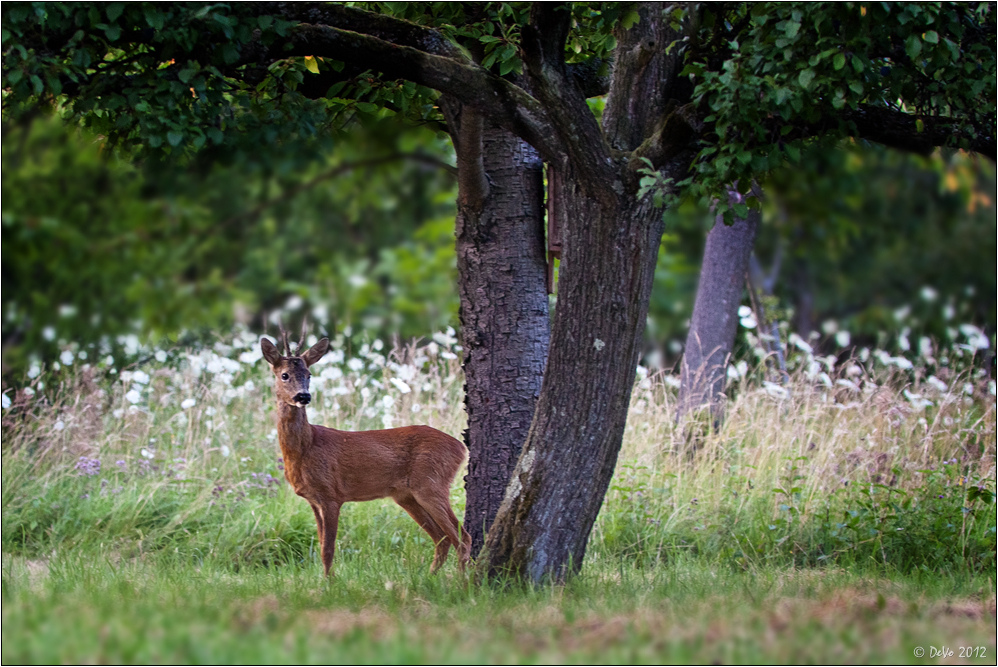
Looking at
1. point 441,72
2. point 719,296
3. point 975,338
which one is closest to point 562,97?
point 441,72

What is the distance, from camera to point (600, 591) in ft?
16.0

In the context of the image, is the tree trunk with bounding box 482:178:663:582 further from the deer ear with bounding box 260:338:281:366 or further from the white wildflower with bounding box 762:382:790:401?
the white wildflower with bounding box 762:382:790:401

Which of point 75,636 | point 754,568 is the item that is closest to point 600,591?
point 754,568

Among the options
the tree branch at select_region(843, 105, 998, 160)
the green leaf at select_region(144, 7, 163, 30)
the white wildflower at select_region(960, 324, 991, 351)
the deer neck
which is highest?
the green leaf at select_region(144, 7, 163, 30)

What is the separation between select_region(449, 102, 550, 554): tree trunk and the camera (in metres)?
5.29

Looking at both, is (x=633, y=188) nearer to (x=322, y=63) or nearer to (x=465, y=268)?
(x=465, y=268)

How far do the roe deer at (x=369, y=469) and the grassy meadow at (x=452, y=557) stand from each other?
1.11 ft

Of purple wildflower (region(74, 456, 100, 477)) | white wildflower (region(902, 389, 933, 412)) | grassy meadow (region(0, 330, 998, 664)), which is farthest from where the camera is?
white wildflower (region(902, 389, 933, 412))

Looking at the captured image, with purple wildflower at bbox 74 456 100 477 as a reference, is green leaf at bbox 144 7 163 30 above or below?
above

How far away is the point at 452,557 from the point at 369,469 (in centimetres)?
63

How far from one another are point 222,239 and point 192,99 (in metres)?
6.17

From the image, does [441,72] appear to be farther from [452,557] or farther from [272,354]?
[452,557]

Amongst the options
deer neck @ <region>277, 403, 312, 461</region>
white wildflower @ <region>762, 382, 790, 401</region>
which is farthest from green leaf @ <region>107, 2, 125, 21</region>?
white wildflower @ <region>762, 382, 790, 401</region>

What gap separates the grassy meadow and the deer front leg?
0.12m
